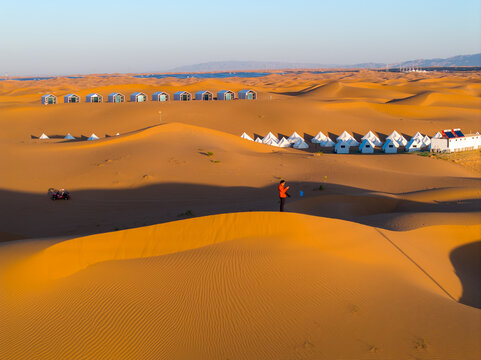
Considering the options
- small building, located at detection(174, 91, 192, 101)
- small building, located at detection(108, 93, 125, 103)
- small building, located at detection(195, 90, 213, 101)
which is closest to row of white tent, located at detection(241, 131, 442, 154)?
small building, located at detection(195, 90, 213, 101)

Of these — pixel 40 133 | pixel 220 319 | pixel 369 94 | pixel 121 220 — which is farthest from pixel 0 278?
pixel 369 94

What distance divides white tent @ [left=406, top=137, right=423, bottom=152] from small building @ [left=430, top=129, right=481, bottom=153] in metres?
2.46

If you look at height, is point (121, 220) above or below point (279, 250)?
below

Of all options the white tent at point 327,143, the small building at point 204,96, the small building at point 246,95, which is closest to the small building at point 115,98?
the small building at point 204,96

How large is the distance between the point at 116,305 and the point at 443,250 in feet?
29.0

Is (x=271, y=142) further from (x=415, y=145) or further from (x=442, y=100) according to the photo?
(x=442, y=100)

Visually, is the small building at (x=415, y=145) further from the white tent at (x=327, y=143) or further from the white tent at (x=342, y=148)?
the white tent at (x=327, y=143)

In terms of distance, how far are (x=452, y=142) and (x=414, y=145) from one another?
12.4 ft

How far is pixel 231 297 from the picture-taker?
23.0 feet

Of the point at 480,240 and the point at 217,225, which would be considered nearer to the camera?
the point at 217,225

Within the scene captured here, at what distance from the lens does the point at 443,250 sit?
11797mm

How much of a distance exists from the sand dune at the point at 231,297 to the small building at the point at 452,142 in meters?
27.4

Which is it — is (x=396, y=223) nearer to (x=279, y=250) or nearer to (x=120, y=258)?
(x=279, y=250)

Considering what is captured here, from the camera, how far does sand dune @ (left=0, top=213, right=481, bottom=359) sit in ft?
19.2
